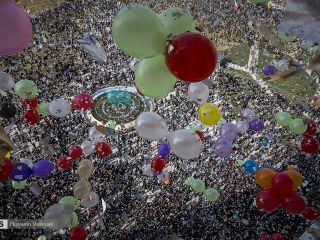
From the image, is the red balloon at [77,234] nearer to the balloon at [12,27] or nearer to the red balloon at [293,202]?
the red balloon at [293,202]

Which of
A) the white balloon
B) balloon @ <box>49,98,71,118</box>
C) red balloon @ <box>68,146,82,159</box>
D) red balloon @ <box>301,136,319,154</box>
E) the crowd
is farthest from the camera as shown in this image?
balloon @ <box>49,98,71,118</box>

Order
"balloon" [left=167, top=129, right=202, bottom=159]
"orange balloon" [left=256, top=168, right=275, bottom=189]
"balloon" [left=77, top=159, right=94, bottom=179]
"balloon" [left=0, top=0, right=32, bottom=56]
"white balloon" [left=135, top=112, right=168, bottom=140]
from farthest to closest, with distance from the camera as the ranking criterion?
"balloon" [left=77, top=159, right=94, bottom=179]
"orange balloon" [left=256, top=168, right=275, bottom=189]
"white balloon" [left=135, top=112, right=168, bottom=140]
"balloon" [left=167, top=129, right=202, bottom=159]
"balloon" [left=0, top=0, right=32, bottom=56]

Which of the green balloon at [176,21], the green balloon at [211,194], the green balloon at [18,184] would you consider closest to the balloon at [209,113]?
the green balloon at [211,194]

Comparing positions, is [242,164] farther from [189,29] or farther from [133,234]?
[189,29]

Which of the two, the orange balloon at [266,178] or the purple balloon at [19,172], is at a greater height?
the orange balloon at [266,178]

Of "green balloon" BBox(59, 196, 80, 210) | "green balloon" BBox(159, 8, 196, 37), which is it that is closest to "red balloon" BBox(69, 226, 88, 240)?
"green balloon" BBox(59, 196, 80, 210)

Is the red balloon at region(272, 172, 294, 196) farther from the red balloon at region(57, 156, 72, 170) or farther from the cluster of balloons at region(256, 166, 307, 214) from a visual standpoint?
the red balloon at region(57, 156, 72, 170)

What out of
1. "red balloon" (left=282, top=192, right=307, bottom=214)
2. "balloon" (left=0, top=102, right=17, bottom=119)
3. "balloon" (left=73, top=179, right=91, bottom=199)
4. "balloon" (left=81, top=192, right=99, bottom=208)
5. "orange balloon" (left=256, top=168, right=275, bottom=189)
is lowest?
"balloon" (left=81, top=192, right=99, bottom=208)
